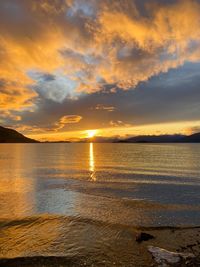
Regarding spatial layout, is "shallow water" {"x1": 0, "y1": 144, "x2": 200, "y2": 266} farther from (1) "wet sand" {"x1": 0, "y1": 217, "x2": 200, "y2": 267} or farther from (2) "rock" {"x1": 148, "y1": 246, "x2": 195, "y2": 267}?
(2) "rock" {"x1": 148, "y1": 246, "x2": 195, "y2": 267}

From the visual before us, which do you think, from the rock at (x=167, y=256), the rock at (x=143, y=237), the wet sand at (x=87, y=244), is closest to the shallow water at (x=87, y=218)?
the wet sand at (x=87, y=244)

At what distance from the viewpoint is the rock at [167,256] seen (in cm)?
1326

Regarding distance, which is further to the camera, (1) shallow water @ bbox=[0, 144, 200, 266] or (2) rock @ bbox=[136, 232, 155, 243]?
(2) rock @ bbox=[136, 232, 155, 243]

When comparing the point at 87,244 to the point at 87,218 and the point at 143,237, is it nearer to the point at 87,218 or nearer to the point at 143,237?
the point at 143,237

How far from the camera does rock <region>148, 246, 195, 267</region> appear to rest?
13258 mm

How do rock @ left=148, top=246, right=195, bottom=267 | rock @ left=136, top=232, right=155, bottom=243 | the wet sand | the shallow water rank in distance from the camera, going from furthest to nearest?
rock @ left=136, top=232, right=155, bottom=243, the shallow water, the wet sand, rock @ left=148, top=246, right=195, bottom=267

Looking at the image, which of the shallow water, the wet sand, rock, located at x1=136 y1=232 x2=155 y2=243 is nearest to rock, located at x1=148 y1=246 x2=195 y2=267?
the wet sand

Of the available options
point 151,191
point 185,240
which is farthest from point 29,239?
point 151,191

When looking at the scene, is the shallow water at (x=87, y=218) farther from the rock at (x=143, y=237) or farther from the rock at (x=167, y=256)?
the rock at (x=167, y=256)

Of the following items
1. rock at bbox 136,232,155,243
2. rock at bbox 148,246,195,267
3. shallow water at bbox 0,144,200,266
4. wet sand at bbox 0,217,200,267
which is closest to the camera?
rock at bbox 148,246,195,267

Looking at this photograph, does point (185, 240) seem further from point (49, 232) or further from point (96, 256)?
point (49, 232)

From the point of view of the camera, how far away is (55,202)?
28750 mm

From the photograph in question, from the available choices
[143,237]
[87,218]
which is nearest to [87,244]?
[143,237]

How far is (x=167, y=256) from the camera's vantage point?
45.7 ft
